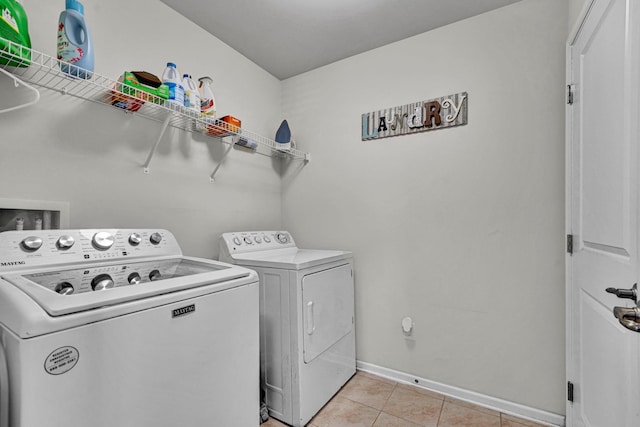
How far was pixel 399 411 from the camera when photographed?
6.02 ft

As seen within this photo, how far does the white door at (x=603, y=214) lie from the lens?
944 millimetres

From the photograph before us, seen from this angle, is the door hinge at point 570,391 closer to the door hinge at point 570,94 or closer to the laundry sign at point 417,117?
the door hinge at point 570,94

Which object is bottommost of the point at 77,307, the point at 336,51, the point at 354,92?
the point at 77,307

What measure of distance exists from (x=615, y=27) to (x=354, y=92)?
5.17ft

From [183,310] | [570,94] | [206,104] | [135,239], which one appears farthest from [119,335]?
[570,94]

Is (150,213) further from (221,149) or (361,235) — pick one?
(361,235)

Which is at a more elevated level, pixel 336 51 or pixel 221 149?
pixel 336 51

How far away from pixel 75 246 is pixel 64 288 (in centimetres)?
22

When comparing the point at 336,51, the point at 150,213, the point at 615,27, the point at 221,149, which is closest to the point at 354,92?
the point at 336,51

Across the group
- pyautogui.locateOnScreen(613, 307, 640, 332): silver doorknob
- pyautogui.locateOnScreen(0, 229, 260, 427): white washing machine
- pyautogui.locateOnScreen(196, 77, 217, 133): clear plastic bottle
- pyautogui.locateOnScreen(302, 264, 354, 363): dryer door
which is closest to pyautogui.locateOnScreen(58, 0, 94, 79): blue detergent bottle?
pyautogui.locateOnScreen(196, 77, 217, 133): clear plastic bottle

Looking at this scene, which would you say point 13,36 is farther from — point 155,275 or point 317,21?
point 317,21

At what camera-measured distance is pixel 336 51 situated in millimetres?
2344

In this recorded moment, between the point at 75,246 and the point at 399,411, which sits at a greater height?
the point at 75,246

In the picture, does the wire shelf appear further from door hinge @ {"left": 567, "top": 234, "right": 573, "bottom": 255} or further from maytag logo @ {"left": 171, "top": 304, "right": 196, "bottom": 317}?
door hinge @ {"left": 567, "top": 234, "right": 573, "bottom": 255}
